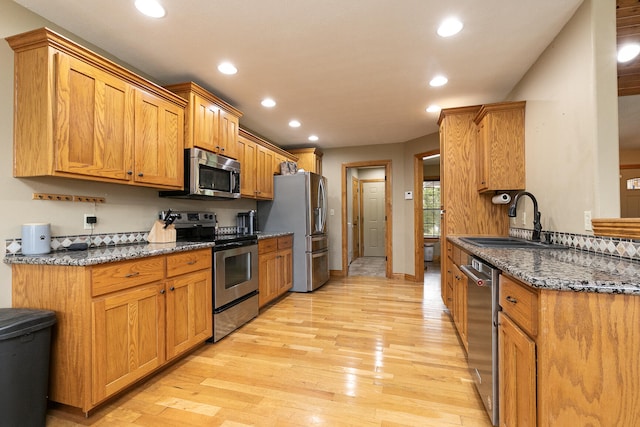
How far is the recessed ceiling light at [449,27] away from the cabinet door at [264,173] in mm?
2632

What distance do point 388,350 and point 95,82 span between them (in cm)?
295

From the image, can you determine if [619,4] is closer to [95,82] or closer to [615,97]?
[615,97]

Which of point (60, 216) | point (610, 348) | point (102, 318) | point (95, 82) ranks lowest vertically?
point (102, 318)

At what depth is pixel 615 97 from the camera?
5.28 feet

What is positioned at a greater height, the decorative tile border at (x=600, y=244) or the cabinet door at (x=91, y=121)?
the cabinet door at (x=91, y=121)

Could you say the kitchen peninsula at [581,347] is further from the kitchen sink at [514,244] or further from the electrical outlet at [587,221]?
the kitchen sink at [514,244]

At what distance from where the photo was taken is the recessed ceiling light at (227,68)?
8.11 feet

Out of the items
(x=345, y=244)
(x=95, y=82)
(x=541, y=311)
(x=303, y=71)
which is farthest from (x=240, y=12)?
(x=345, y=244)

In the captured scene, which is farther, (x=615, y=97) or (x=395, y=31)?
(x=395, y=31)

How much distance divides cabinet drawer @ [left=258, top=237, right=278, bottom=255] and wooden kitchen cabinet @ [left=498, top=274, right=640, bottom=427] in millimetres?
2803

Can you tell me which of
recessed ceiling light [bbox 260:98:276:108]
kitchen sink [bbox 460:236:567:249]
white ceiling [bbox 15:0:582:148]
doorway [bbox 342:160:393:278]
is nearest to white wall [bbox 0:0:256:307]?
white ceiling [bbox 15:0:582:148]

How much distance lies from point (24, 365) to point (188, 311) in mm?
948

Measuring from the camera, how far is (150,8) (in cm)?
178

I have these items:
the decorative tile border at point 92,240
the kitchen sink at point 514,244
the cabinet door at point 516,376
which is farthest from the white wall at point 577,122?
the decorative tile border at point 92,240
